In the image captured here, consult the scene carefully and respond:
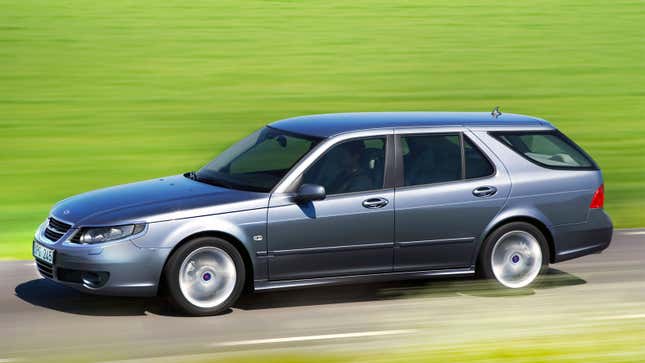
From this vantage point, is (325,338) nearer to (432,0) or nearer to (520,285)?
(520,285)

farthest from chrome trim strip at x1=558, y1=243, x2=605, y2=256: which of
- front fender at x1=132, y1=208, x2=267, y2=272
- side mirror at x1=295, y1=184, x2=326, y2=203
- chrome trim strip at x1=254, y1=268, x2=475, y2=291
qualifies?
front fender at x1=132, y1=208, x2=267, y2=272

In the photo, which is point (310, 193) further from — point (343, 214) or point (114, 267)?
point (114, 267)

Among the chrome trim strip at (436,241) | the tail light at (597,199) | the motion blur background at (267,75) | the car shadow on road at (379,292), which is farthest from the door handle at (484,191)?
the motion blur background at (267,75)

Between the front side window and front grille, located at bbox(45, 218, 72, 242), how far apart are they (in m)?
2.73

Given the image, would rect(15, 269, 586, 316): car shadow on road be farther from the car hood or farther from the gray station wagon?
the car hood

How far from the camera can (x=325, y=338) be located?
26.0 feet

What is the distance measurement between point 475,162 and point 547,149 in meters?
0.81

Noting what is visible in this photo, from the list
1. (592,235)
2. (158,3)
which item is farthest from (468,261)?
(158,3)

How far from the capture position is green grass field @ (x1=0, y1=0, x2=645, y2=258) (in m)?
18.5

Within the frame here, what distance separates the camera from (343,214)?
8906mm

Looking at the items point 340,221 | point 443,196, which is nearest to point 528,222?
point 443,196

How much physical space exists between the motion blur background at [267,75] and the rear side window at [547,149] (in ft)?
15.0

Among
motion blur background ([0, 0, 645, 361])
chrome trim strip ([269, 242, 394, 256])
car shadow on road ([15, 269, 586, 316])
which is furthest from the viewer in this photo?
motion blur background ([0, 0, 645, 361])

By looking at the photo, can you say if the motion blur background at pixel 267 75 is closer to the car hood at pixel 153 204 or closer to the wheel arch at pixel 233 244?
the car hood at pixel 153 204
